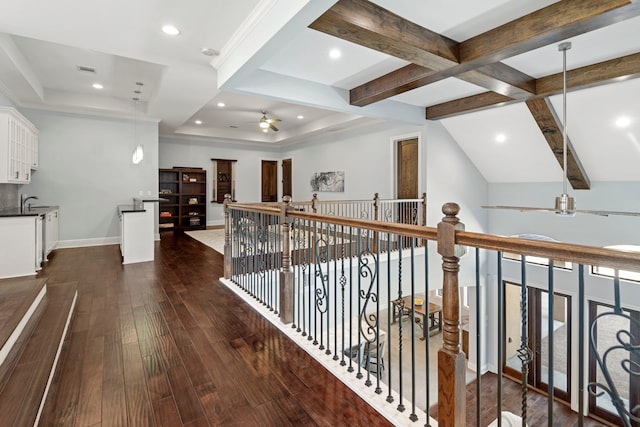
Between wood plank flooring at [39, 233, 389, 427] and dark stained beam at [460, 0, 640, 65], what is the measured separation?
3.48m

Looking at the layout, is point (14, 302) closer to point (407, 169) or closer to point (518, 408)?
point (407, 169)

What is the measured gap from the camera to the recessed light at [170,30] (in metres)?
3.35

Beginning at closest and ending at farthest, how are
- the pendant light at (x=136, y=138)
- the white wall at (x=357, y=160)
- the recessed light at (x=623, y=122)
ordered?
the recessed light at (x=623, y=122) → the pendant light at (x=136, y=138) → the white wall at (x=357, y=160)

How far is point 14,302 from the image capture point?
2752 mm

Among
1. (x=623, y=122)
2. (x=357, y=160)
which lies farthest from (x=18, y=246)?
A: (x=623, y=122)

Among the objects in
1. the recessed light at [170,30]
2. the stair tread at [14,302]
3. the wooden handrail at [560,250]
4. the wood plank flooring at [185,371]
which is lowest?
the wood plank flooring at [185,371]

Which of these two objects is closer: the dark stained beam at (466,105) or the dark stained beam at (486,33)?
the dark stained beam at (486,33)

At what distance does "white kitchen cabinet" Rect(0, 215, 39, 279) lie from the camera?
4230 mm

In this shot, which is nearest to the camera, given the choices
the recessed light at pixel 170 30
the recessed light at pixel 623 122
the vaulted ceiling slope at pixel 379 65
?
the vaulted ceiling slope at pixel 379 65

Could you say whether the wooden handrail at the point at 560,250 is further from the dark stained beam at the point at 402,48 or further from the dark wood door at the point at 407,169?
the dark wood door at the point at 407,169

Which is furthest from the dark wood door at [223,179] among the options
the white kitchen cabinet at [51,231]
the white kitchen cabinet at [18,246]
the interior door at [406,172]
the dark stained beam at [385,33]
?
the dark stained beam at [385,33]

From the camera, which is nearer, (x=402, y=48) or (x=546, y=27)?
(x=546, y=27)

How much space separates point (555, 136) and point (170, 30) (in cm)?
571

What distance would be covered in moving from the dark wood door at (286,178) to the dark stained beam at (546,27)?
7.76 m
